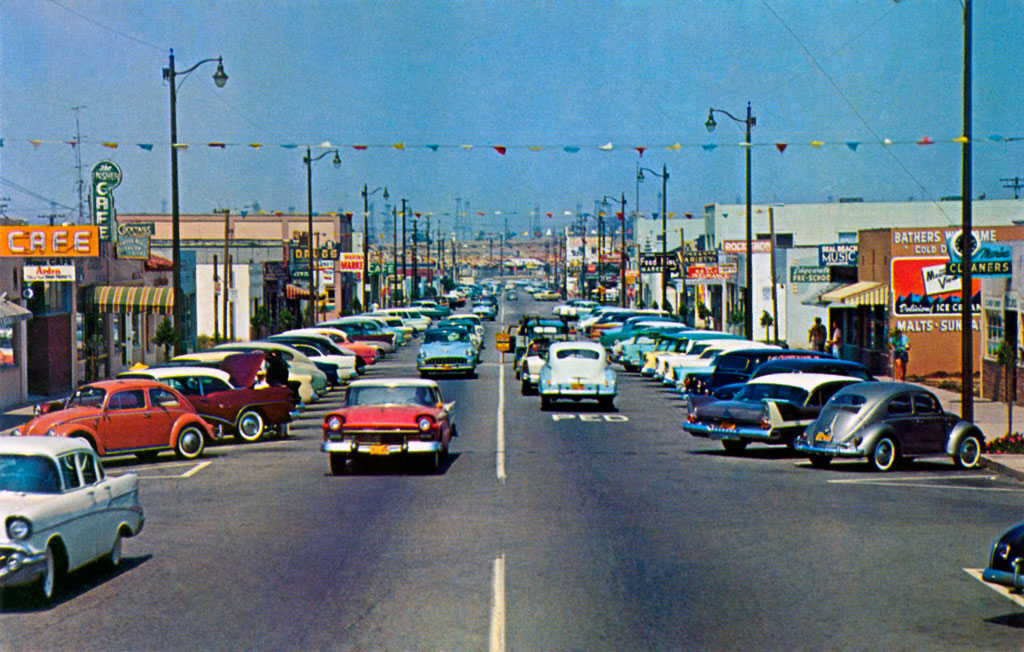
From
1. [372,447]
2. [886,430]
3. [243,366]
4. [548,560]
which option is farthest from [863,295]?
[548,560]

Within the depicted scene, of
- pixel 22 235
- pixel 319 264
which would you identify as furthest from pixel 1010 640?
pixel 319 264

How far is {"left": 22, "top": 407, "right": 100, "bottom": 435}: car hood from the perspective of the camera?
2220 centimetres

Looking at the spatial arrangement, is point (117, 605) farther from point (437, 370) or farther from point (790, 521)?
point (437, 370)

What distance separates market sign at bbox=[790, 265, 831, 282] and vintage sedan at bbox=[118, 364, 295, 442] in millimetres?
32916

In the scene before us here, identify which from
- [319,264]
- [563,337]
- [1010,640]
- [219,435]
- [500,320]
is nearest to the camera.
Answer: [1010,640]

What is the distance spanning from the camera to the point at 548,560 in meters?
14.1

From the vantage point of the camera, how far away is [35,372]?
41.7 meters

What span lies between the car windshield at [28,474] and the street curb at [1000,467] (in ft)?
51.4

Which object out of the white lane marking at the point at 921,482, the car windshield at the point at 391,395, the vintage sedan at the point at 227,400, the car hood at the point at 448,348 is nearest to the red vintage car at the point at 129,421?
the vintage sedan at the point at 227,400

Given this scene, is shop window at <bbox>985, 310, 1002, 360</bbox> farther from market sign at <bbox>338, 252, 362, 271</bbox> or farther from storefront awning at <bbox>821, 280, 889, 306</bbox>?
market sign at <bbox>338, 252, 362, 271</bbox>

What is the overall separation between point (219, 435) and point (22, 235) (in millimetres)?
13594

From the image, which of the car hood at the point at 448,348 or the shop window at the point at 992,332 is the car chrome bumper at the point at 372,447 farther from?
the car hood at the point at 448,348

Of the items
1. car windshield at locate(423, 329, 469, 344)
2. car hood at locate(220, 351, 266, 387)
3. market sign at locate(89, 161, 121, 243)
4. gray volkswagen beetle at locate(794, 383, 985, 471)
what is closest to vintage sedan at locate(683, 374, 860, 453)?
gray volkswagen beetle at locate(794, 383, 985, 471)

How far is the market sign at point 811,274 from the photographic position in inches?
2203
